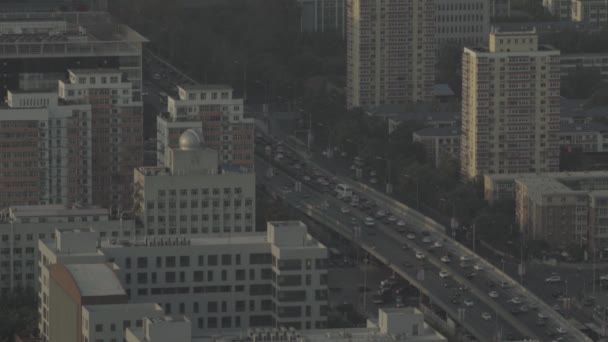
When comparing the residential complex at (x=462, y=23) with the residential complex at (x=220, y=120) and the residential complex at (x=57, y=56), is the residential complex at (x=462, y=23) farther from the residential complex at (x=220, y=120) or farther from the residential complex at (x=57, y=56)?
the residential complex at (x=220, y=120)

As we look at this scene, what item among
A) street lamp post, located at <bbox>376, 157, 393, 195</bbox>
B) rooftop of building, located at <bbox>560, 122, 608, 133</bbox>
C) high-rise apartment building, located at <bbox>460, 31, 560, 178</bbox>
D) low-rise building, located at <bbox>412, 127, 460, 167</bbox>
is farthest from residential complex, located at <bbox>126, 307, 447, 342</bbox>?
rooftop of building, located at <bbox>560, 122, 608, 133</bbox>

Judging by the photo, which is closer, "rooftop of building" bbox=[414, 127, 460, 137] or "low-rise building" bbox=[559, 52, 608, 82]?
"rooftop of building" bbox=[414, 127, 460, 137]

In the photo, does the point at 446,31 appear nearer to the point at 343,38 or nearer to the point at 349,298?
the point at 343,38

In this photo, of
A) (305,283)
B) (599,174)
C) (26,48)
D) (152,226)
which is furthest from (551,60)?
(305,283)

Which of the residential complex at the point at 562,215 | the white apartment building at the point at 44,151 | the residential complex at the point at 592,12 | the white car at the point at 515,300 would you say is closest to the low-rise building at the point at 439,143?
the residential complex at the point at 562,215

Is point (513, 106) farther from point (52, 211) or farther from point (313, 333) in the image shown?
point (313, 333)

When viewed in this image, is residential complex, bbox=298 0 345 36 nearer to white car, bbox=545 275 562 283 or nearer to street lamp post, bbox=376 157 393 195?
street lamp post, bbox=376 157 393 195

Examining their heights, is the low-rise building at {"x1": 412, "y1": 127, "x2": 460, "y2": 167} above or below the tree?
above

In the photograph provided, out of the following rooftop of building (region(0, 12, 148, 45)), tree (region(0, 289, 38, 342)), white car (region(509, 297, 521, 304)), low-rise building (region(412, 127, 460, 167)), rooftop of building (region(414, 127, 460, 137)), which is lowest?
white car (region(509, 297, 521, 304))
